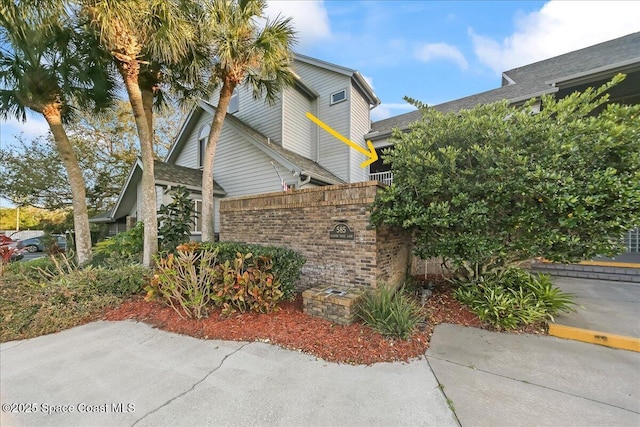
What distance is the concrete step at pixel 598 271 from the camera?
21.6ft

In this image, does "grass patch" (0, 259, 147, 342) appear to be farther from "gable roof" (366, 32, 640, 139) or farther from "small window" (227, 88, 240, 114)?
"small window" (227, 88, 240, 114)

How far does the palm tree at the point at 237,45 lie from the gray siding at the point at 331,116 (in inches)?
161

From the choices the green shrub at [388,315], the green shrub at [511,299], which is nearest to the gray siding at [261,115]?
the green shrub at [388,315]

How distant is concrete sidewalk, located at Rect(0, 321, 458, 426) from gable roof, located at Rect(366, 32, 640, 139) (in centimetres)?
577

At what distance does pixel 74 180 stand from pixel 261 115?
6951 mm

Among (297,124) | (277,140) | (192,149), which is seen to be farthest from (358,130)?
(192,149)

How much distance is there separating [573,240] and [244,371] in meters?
4.79

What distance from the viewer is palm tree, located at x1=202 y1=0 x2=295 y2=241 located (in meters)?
6.81

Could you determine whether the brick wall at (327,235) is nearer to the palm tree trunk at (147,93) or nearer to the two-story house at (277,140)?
the two-story house at (277,140)

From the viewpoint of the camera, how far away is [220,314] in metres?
4.44

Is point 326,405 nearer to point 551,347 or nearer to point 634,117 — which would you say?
point 551,347

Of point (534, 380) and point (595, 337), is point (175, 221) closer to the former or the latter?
point (534, 380)

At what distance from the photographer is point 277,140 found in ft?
35.6

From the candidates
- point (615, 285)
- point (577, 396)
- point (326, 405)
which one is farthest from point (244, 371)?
point (615, 285)
